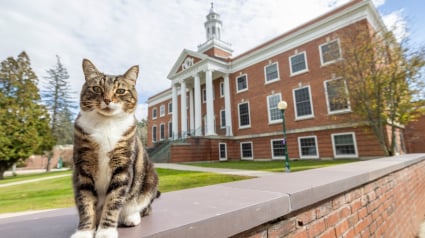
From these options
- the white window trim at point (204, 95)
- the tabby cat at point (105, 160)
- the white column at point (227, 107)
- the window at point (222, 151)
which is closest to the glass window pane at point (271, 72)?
the white column at point (227, 107)

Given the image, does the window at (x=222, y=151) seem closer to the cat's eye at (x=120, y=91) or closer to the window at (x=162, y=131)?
the window at (x=162, y=131)

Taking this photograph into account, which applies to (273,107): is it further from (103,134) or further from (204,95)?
(103,134)

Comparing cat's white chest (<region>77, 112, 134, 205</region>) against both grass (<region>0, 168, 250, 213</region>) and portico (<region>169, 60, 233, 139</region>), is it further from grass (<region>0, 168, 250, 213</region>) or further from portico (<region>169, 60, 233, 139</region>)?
portico (<region>169, 60, 233, 139</region>)

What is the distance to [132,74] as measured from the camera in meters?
1.35

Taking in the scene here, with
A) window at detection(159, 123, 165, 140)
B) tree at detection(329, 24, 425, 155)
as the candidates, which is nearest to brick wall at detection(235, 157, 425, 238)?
tree at detection(329, 24, 425, 155)

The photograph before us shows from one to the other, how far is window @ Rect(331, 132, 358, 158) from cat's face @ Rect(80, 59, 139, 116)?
16.2 m

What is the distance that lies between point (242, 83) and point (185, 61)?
7842 mm

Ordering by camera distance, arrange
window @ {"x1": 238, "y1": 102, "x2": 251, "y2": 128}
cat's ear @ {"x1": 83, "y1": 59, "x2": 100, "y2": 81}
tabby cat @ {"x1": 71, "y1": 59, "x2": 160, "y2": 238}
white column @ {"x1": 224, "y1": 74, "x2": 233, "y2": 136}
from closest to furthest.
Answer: tabby cat @ {"x1": 71, "y1": 59, "x2": 160, "y2": 238} → cat's ear @ {"x1": 83, "y1": 59, "x2": 100, "y2": 81} → window @ {"x1": 238, "y1": 102, "x2": 251, "y2": 128} → white column @ {"x1": 224, "y1": 74, "x2": 233, "y2": 136}

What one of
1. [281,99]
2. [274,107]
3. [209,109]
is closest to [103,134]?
[281,99]

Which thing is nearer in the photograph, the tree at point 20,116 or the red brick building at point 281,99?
the red brick building at point 281,99

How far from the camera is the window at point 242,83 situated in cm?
2116

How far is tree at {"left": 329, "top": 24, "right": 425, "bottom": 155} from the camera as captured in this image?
10.5 m

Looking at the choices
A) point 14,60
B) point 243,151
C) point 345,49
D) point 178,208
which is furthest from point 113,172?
point 14,60

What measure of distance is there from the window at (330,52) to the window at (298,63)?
139 cm
